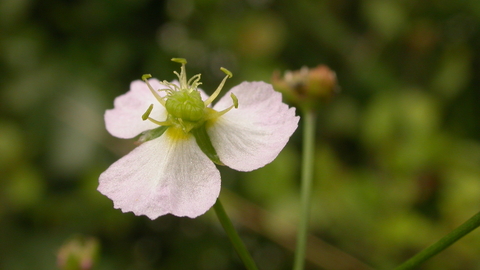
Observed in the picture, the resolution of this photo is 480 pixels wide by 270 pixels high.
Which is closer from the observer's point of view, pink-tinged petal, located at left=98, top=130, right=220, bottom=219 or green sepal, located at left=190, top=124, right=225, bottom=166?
pink-tinged petal, located at left=98, top=130, right=220, bottom=219

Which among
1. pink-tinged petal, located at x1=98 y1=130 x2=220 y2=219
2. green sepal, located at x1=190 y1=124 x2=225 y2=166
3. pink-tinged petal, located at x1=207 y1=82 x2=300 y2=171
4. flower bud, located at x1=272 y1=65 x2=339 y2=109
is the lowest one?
pink-tinged petal, located at x1=98 y1=130 x2=220 y2=219

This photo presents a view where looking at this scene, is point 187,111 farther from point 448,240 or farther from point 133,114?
point 448,240

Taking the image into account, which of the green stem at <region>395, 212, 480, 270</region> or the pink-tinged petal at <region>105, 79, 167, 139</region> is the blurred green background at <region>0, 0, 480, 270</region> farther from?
the green stem at <region>395, 212, 480, 270</region>

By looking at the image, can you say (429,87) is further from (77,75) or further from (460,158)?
(77,75)

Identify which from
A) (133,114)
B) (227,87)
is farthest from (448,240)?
(227,87)

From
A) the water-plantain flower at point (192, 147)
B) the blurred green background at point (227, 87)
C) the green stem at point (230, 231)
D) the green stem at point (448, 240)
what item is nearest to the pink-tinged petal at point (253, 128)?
the water-plantain flower at point (192, 147)

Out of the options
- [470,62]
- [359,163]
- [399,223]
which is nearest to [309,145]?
[399,223]

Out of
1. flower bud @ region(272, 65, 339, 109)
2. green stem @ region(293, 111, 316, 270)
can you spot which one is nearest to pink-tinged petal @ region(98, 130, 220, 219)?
green stem @ region(293, 111, 316, 270)
